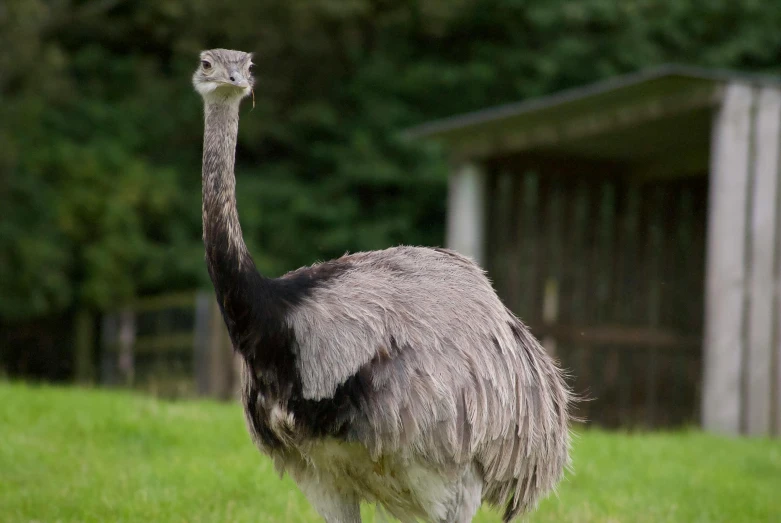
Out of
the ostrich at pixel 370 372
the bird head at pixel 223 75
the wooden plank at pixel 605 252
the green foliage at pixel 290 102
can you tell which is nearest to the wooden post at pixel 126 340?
the green foliage at pixel 290 102

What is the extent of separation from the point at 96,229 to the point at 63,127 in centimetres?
185

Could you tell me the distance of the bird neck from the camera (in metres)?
4.14

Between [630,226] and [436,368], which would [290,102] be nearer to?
[630,226]

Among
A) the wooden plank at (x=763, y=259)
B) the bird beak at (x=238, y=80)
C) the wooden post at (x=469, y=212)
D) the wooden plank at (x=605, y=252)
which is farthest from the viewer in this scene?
the wooden plank at (x=605, y=252)

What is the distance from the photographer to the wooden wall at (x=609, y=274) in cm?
1193

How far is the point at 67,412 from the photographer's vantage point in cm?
774

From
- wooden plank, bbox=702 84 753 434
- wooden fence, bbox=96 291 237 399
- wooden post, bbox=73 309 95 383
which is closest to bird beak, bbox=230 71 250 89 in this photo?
wooden plank, bbox=702 84 753 434

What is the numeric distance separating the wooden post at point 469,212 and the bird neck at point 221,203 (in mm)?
7381

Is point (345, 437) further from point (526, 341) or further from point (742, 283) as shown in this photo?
point (742, 283)

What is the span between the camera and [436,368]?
4.26 meters

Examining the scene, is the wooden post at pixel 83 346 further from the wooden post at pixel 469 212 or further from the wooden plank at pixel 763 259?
the wooden plank at pixel 763 259

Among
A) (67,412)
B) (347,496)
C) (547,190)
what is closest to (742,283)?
(547,190)

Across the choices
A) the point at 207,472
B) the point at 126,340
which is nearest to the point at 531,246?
the point at 207,472

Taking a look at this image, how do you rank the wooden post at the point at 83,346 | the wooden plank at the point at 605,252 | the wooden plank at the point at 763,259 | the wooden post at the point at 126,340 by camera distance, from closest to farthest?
the wooden plank at the point at 763,259 < the wooden plank at the point at 605,252 < the wooden post at the point at 126,340 < the wooden post at the point at 83,346
